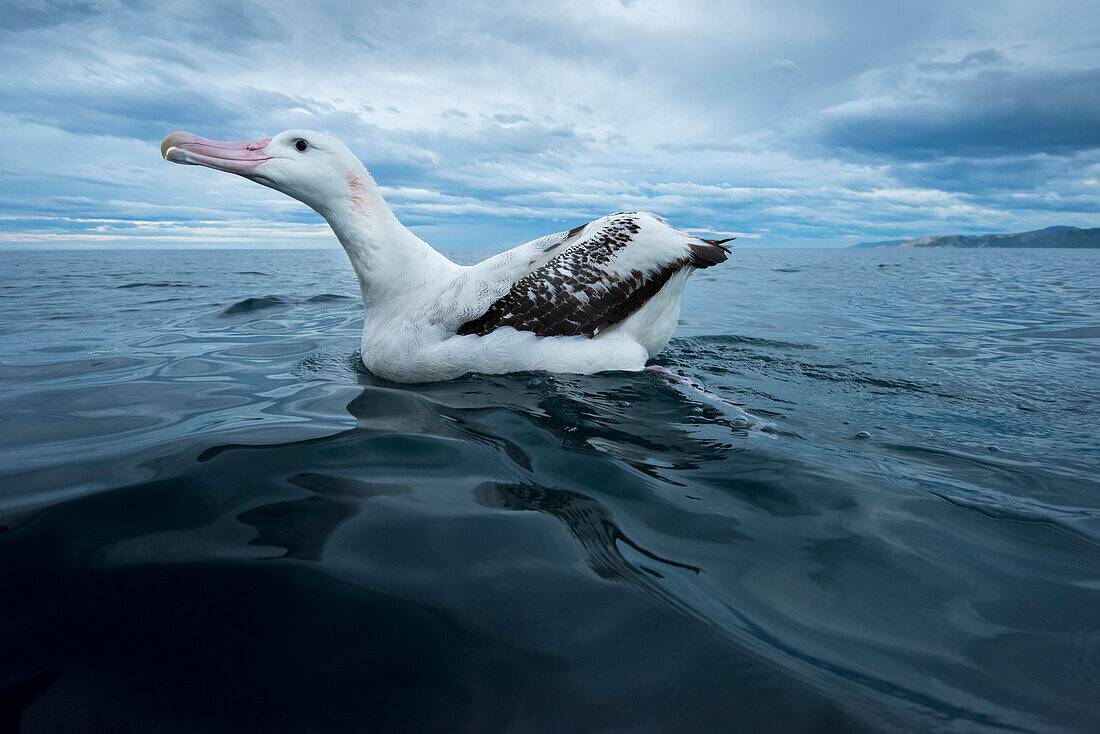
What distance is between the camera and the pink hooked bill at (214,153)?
463 cm

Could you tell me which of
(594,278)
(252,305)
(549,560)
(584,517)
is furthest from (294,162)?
(252,305)

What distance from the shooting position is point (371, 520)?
250 cm

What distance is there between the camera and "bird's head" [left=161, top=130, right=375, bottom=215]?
470cm

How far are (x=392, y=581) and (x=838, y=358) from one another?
6.19m

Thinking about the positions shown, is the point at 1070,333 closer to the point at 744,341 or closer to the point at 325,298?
the point at 744,341

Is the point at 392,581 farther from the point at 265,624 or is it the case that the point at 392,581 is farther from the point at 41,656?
the point at 41,656

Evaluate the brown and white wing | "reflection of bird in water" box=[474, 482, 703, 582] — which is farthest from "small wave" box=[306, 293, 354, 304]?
"reflection of bird in water" box=[474, 482, 703, 582]

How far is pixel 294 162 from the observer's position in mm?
4797

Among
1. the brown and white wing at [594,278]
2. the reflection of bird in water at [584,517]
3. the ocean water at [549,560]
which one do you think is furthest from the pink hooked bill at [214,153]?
the reflection of bird in water at [584,517]

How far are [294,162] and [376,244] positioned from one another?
36.4 inches

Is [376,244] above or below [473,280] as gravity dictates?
→ above

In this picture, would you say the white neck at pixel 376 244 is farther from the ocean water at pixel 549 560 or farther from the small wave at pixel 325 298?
the small wave at pixel 325 298

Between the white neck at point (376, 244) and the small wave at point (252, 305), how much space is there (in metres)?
7.08

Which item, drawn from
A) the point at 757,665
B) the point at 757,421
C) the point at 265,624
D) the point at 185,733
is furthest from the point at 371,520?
the point at 757,421
